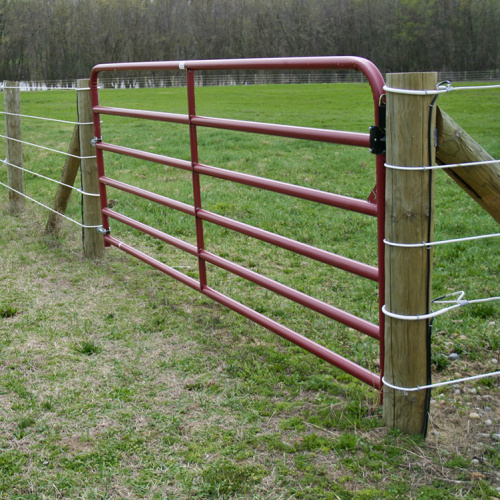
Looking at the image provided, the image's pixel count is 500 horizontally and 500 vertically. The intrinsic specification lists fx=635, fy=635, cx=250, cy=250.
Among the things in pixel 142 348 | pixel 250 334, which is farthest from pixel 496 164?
pixel 142 348

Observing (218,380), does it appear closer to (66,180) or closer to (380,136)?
(380,136)

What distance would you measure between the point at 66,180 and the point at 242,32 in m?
59.2

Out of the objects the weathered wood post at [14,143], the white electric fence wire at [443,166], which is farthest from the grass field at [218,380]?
the white electric fence wire at [443,166]

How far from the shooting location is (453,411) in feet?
9.77

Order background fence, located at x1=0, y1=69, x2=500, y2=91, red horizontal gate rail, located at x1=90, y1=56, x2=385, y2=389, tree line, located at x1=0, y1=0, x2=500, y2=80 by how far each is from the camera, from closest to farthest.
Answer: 1. red horizontal gate rail, located at x1=90, y1=56, x2=385, y2=389
2. background fence, located at x1=0, y1=69, x2=500, y2=91
3. tree line, located at x1=0, y1=0, x2=500, y2=80

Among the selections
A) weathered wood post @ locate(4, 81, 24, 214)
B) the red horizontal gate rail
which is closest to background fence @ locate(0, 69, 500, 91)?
weathered wood post @ locate(4, 81, 24, 214)

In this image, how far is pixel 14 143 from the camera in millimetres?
6809

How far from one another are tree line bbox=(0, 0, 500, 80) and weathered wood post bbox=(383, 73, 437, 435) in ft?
172

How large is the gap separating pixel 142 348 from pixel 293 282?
1.45 m

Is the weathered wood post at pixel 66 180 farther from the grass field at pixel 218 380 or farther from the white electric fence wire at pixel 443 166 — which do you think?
the white electric fence wire at pixel 443 166

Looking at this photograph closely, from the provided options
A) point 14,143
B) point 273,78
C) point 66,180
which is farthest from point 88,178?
point 273,78

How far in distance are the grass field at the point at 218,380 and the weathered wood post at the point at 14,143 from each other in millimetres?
545

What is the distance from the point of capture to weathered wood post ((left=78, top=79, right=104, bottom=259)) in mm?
5148

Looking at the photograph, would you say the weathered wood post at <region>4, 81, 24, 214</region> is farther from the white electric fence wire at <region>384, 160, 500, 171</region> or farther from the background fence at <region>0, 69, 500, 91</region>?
the background fence at <region>0, 69, 500, 91</region>
